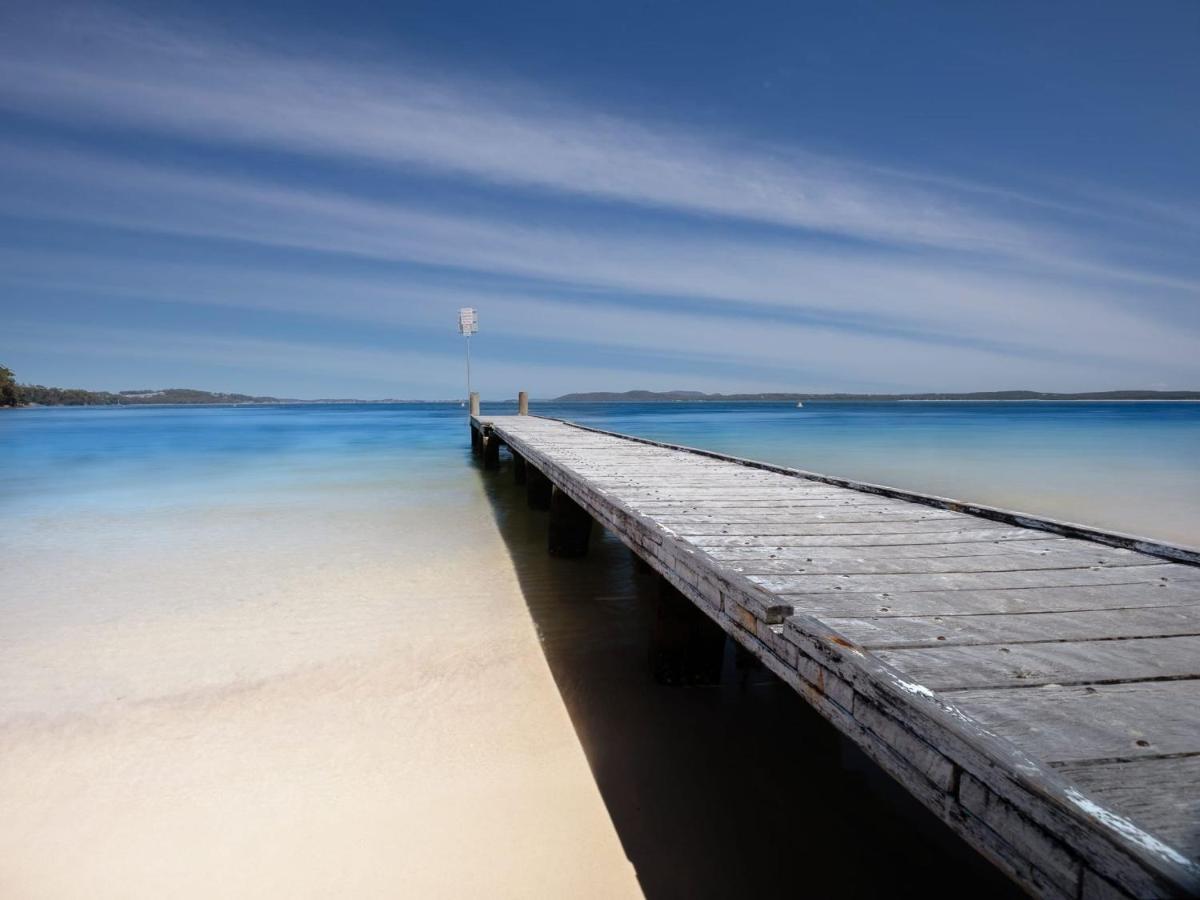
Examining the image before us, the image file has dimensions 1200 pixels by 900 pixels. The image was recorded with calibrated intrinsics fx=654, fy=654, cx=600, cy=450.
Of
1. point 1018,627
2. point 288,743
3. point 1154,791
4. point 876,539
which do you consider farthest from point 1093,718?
point 288,743

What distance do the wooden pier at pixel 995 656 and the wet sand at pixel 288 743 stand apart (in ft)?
3.70

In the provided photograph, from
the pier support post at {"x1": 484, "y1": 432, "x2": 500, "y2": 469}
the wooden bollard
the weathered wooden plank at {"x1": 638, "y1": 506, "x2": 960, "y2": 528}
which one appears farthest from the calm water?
the wooden bollard

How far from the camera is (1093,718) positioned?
1530 millimetres

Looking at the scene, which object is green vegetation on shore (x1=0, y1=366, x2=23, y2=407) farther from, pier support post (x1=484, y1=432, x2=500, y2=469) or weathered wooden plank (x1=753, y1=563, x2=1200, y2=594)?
weathered wooden plank (x1=753, y1=563, x2=1200, y2=594)

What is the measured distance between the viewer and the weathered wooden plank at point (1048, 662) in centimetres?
173

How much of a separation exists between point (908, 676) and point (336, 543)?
8039mm

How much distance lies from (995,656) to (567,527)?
570 centimetres

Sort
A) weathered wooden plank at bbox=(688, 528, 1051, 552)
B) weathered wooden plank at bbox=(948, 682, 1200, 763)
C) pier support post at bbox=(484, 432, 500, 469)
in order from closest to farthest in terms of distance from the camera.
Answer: weathered wooden plank at bbox=(948, 682, 1200, 763) < weathered wooden plank at bbox=(688, 528, 1051, 552) < pier support post at bbox=(484, 432, 500, 469)

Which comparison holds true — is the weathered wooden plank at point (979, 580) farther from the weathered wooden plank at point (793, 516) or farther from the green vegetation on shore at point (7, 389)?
the green vegetation on shore at point (7, 389)

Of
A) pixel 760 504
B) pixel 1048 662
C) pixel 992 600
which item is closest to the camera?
pixel 1048 662

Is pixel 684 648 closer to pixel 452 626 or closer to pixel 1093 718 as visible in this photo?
pixel 452 626

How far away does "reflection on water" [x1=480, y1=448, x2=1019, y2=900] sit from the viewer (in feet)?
8.59

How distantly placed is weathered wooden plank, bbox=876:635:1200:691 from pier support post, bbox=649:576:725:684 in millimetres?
2107

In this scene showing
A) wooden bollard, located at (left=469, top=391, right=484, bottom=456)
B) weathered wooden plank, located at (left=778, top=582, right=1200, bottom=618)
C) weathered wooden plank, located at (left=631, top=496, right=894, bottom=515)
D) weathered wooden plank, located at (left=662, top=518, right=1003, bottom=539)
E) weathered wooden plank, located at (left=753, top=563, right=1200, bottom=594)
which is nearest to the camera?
weathered wooden plank, located at (left=778, top=582, right=1200, bottom=618)
